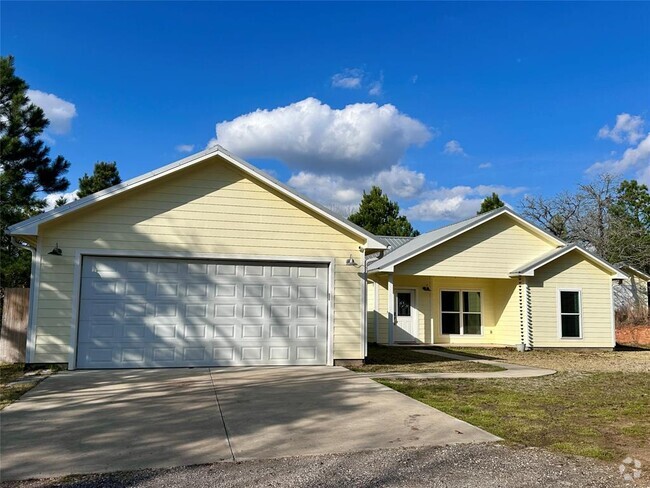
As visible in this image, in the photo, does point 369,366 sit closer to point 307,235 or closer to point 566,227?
point 307,235

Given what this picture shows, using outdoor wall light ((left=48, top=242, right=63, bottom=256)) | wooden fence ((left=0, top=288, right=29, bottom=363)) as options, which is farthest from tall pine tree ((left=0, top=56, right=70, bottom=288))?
outdoor wall light ((left=48, top=242, right=63, bottom=256))

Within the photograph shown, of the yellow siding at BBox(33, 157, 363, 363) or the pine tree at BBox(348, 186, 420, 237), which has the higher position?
the pine tree at BBox(348, 186, 420, 237)

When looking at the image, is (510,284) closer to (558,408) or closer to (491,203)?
(558,408)

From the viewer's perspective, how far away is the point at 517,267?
18312mm

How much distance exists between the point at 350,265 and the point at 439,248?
699 centimetres

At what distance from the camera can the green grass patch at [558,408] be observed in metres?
5.75

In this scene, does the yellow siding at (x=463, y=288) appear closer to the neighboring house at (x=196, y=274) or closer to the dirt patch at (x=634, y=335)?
the dirt patch at (x=634, y=335)

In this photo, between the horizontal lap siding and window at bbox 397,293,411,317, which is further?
window at bbox 397,293,411,317

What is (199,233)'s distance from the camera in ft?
37.1

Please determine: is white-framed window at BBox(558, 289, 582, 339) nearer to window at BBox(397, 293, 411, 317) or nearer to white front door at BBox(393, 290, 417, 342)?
white front door at BBox(393, 290, 417, 342)

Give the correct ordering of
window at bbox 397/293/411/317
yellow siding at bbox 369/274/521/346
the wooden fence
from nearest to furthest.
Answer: the wooden fence → yellow siding at bbox 369/274/521/346 → window at bbox 397/293/411/317

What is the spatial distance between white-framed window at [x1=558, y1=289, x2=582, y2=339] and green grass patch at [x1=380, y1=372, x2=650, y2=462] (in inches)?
276

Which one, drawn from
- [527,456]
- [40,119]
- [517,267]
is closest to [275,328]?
[527,456]

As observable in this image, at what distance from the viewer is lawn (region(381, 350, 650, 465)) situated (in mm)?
5755
